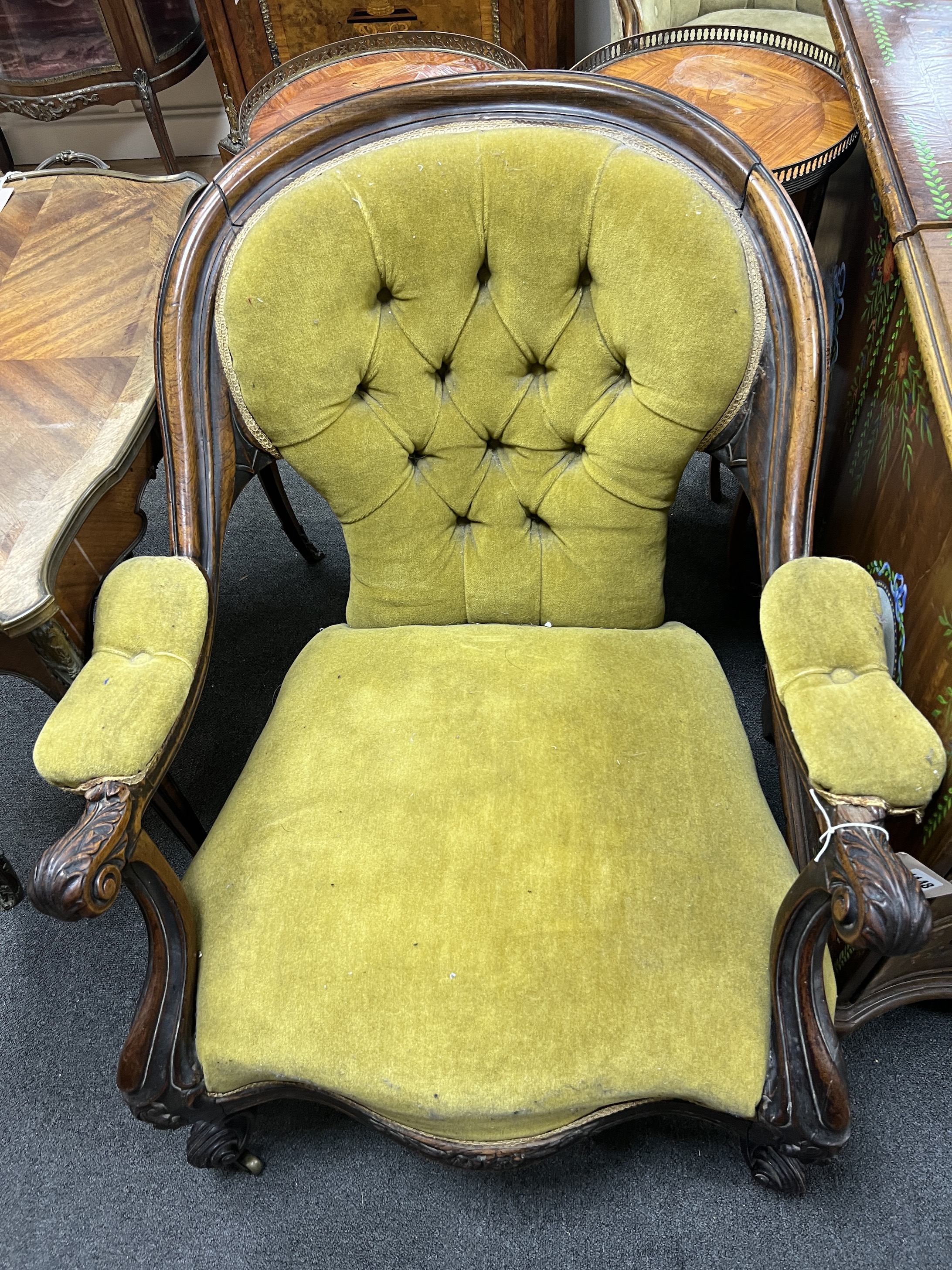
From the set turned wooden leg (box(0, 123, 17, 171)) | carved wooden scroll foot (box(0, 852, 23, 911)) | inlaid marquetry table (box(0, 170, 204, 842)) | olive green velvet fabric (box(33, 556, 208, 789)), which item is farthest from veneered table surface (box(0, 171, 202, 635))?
turned wooden leg (box(0, 123, 17, 171))

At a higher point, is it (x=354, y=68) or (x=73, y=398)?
(x=354, y=68)

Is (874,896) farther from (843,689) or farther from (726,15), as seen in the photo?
(726,15)

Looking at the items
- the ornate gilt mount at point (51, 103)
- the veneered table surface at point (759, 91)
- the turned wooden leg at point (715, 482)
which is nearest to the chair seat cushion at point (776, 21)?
the veneered table surface at point (759, 91)

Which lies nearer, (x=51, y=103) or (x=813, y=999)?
(x=813, y=999)

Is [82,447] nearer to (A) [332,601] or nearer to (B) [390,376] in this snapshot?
(B) [390,376]

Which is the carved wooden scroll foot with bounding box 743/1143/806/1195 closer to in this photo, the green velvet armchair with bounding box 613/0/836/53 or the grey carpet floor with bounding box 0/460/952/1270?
the grey carpet floor with bounding box 0/460/952/1270

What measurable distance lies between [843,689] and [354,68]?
132 cm

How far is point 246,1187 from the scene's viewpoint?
0.97m

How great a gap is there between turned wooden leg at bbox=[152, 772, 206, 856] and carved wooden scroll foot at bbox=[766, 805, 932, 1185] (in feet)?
2.15

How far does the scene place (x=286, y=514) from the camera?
4.99 feet

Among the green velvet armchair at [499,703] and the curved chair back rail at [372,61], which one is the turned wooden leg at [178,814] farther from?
the curved chair back rail at [372,61]

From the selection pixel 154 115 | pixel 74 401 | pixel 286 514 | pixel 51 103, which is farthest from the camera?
pixel 154 115

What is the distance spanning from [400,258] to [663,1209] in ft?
3.35

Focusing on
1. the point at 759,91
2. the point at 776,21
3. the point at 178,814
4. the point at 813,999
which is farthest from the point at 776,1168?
the point at 776,21
